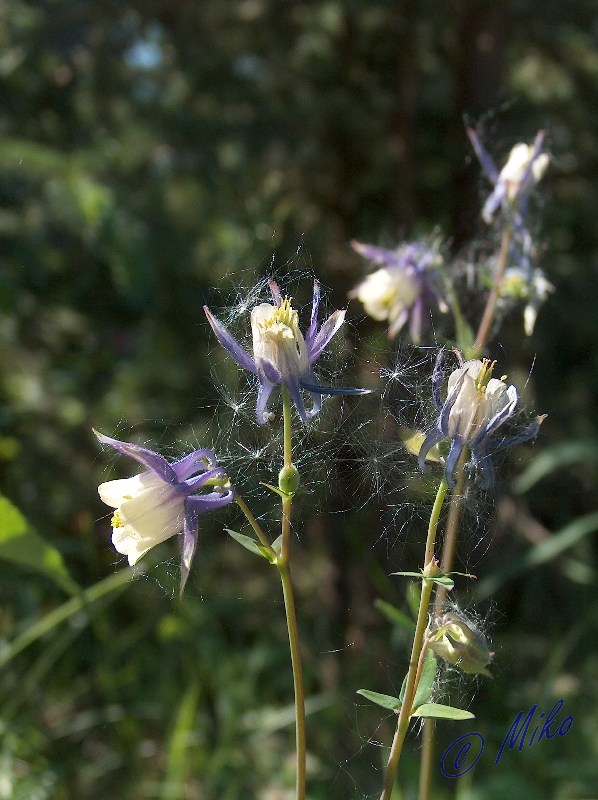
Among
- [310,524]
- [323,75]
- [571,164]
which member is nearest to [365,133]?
[323,75]

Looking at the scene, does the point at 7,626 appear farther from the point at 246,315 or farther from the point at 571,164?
the point at 571,164

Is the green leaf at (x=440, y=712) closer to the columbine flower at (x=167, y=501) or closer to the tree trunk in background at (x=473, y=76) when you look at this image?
the columbine flower at (x=167, y=501)

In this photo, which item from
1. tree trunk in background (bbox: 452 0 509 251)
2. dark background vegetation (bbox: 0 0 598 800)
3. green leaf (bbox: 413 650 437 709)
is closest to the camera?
green leaf (bbox: 413 650 437 709)

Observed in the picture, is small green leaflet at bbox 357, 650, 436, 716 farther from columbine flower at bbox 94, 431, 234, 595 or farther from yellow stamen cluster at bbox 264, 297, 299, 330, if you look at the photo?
yellow stamen cluster at bbox 264, 297, 299, 330

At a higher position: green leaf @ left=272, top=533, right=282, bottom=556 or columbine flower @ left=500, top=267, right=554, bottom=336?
green leaf @ left=272, top=533, right=282, bottom=556

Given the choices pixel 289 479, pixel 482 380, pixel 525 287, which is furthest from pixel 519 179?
pixel 289 479

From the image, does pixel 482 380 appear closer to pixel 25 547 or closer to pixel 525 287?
pixel 525 287
